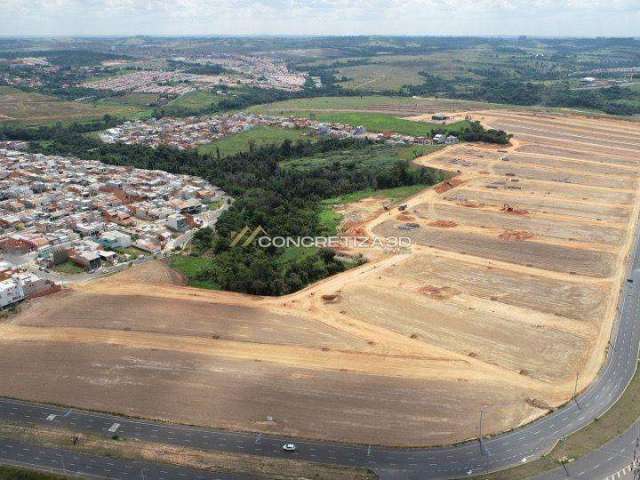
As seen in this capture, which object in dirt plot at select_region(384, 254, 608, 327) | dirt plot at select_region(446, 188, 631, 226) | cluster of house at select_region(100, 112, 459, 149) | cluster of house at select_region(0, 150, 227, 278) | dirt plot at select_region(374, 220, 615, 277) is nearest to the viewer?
dirt plot at select_region(384, 254, 608, 327)

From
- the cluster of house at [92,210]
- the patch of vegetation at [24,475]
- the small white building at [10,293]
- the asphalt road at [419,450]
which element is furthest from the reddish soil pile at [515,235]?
the small white building at [10,293]

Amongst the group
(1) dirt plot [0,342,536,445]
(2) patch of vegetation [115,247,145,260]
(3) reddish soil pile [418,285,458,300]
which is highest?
(3) reddish soil pile [418,285,458,300]

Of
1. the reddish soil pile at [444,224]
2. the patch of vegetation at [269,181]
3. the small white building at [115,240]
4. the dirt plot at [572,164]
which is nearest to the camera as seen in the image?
the patch of vegetation at [269,181]

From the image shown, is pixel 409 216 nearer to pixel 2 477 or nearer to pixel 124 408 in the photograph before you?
pixel 124 408

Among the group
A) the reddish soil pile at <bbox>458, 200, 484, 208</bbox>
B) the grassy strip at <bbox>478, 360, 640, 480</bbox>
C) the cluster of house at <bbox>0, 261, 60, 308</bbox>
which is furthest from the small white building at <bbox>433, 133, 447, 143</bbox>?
the cluster of house at <bbox>0, 261, 60, 308</bbox>

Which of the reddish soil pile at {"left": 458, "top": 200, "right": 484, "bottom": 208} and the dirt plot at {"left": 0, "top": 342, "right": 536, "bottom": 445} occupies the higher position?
the reddish soil pile at {"left": 458, "top": 200, "right": 484, "bottom": 208}

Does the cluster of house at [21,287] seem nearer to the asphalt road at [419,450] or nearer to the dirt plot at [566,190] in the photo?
the asphalt road at [419,450]

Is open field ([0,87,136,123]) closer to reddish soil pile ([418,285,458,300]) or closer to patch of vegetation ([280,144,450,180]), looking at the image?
patch of vegetation ([280,144,450,180])
